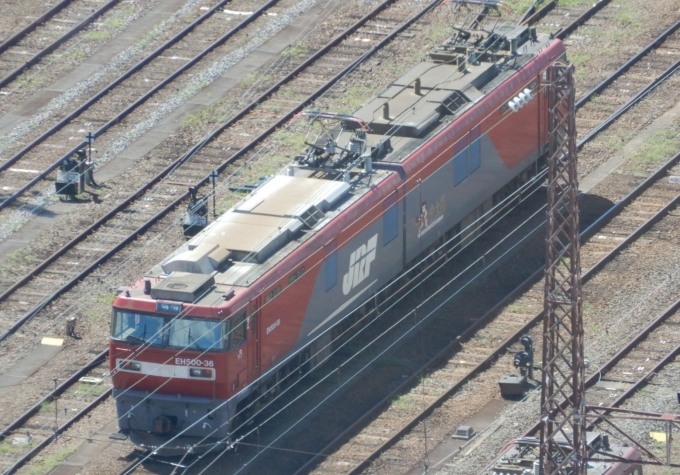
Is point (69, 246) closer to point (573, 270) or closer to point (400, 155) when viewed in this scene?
point (400, 155)

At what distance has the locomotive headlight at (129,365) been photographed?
35.7m

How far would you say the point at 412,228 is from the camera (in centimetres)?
4156

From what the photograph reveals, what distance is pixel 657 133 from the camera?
163 ft

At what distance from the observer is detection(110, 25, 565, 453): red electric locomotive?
35500 mm

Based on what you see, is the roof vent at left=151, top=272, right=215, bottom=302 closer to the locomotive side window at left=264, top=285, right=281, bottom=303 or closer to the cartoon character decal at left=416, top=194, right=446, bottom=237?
the locomotive side window at left=264, top=285, right=281, bottom=303

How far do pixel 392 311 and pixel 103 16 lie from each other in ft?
66.1

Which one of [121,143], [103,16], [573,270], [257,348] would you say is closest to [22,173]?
[121,143]

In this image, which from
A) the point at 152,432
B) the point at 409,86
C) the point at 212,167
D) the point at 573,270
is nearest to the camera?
the point at 573,270

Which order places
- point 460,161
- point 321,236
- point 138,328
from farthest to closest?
1. point 460,161
2. point 321,236
3. point 138,328

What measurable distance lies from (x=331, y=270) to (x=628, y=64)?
17923 mm

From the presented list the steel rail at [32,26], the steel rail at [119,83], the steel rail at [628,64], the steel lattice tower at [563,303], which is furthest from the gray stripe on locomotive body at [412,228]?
the steel rail at [32,26]

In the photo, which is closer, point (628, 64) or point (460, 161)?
point (460, 161)

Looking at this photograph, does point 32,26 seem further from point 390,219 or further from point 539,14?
point 390,219

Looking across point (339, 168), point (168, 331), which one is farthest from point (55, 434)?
point (339, 168)
